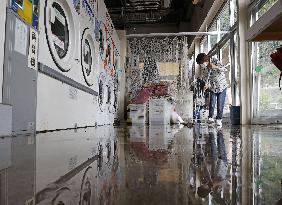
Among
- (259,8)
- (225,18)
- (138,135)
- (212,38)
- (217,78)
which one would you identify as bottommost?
(138,135)

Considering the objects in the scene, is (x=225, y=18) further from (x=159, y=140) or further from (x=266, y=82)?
(x=159, y=140)

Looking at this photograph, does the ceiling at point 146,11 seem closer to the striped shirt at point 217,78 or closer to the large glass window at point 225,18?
the large glass window at point 225,18

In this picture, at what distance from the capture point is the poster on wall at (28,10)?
2025 millimetres

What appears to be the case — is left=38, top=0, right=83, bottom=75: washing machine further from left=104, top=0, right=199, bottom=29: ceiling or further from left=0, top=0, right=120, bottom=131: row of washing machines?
left=104, top=0, right=199, bottom=29: ceiling

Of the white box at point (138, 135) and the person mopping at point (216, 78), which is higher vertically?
the person mopping at point (216, 78)

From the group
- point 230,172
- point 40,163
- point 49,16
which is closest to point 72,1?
point 49,16

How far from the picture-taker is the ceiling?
779cm

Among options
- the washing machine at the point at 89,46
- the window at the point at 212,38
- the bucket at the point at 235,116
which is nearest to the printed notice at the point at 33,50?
the washing machine at the point at 89,46

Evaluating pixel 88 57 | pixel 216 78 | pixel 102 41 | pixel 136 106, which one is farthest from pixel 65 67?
pixel 136 106

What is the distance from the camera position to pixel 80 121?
3.78 metres

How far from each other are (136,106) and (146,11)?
352cm

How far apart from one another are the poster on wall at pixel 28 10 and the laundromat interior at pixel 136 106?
0.5 inches

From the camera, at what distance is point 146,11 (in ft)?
28.0

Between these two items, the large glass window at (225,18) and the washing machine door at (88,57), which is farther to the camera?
the large glass window at (225,18)
